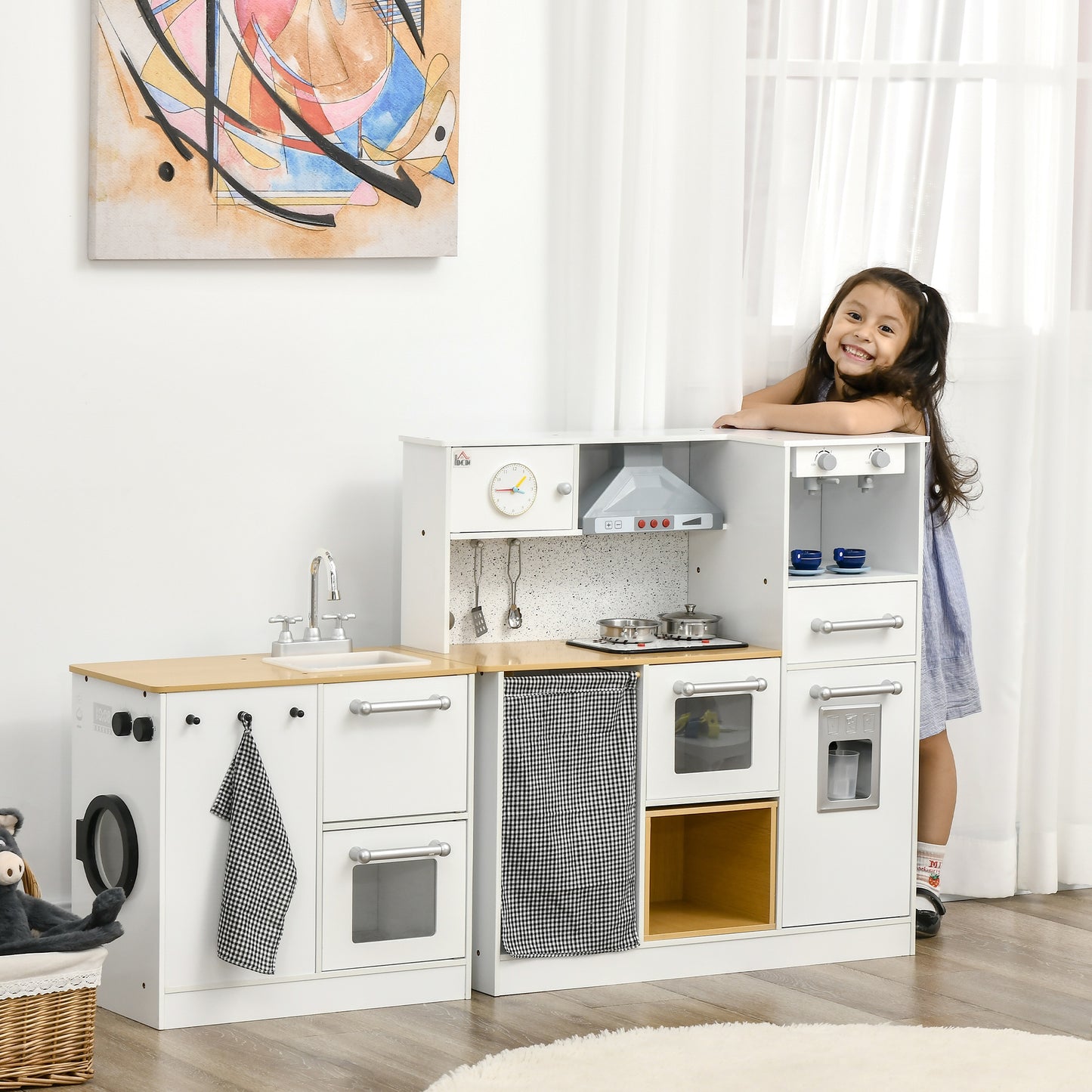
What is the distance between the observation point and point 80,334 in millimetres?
3277

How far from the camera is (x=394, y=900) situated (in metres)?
3.17

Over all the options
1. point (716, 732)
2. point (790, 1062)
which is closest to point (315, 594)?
point (716, 732)

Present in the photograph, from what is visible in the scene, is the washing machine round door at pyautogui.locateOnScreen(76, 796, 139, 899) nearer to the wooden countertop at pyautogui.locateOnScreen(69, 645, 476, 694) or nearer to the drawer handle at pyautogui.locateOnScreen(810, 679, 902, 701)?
the wooden countertop at pyautogui.locateOnScreen(69, 645, 476, 694)

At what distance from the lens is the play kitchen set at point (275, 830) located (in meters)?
2.97

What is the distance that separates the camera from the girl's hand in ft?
11.8

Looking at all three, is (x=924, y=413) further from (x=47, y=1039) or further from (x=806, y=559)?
(x=47, y=1039)

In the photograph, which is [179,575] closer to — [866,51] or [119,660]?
[119,660]

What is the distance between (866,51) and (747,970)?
1.95 metres

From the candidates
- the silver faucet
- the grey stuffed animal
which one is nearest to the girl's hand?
the silver faucet

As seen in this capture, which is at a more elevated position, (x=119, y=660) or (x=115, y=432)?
(x=115, y=432)

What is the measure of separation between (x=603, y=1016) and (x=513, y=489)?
3.23 ft

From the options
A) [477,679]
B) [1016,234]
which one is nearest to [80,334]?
[477,679]

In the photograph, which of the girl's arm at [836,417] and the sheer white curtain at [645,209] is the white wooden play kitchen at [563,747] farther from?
the sheer white curtain at [645,209]

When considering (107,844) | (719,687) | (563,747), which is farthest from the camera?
(719,687)
